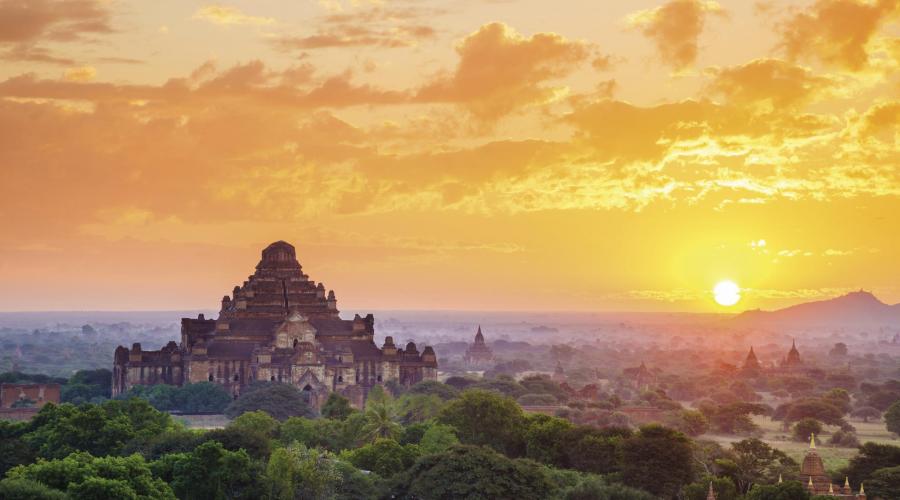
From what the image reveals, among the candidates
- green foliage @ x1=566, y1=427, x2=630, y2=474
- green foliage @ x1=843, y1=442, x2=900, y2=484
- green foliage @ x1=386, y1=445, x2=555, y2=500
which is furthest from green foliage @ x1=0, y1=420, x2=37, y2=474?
green foliage @ x1=843, y1=442, x2=900, y2=484

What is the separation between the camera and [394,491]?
8125 cm

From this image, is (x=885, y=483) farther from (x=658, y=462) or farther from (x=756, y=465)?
(x=756, y=465)

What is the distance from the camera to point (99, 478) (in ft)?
227

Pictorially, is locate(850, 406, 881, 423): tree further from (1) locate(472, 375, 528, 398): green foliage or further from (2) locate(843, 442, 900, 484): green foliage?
(2) locate(843, 442, 900, 484): green foliage

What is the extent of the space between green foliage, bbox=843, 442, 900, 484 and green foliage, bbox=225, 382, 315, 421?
50191mm

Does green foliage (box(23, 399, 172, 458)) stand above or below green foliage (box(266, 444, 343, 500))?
above

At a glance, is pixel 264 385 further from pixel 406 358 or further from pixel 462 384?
pixel 462 384

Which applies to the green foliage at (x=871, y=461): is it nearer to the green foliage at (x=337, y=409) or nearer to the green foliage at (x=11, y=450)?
the green foliage at (x=337, y=409)

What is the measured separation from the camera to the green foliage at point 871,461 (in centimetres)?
9194

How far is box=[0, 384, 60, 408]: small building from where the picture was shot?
146 metres

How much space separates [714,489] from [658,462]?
512 centimetres

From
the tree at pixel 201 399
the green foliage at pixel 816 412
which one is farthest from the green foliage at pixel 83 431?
the green foliage at pixel 816 412

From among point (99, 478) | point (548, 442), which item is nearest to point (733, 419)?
point (548, 442)

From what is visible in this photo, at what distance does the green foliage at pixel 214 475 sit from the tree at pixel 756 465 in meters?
29.8
